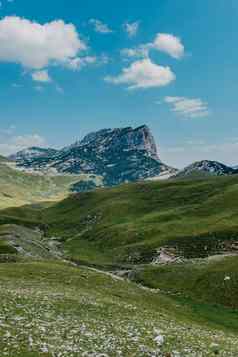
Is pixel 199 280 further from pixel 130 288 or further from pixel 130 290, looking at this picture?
pixel 130 290

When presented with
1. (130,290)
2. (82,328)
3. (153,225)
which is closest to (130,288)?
(130,290)

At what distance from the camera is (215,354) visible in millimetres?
24578

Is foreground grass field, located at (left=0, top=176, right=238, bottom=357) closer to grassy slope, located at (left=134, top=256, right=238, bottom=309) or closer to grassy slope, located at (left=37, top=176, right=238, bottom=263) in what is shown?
grassy slope, located at (left=134, top=256, right=238, bottom=309)

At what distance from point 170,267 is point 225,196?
74.6 metres

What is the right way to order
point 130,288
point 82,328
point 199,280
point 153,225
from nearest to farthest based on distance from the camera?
point 82,328, point 130,288, point 199,280, point 153,225

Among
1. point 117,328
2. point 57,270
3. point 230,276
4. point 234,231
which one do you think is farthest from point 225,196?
point 117,328

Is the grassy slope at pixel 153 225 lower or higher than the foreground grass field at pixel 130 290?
higher

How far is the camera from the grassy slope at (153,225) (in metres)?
106

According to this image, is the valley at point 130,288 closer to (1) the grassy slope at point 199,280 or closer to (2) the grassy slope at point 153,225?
(1) the grassy slope at point 199,280

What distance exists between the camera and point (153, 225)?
429 feet

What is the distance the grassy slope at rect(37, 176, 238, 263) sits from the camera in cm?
10556

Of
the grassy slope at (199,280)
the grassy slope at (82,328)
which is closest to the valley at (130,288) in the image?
the grassy slope at (82,328)

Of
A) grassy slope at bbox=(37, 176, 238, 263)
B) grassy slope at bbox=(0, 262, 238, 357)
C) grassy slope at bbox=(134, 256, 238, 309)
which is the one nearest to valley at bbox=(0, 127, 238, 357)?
grassy slope at bbox=(0, 262, 238, 357)

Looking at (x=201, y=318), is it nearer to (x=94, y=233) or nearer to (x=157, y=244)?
(x=157, y=244)
